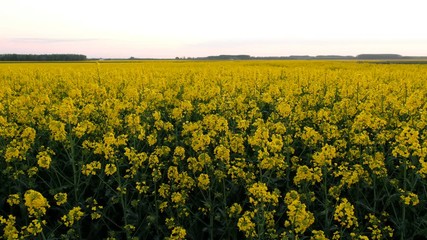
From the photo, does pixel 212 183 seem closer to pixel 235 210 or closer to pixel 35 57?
pixel 235 210

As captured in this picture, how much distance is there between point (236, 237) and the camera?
411cm

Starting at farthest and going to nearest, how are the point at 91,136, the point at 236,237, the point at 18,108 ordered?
the point at 18,108 < the point at 91,136 < the point at 236,237

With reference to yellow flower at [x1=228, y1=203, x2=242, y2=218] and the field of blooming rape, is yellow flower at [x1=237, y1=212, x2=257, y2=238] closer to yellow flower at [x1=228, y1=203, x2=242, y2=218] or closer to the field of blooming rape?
the field of blooming rape

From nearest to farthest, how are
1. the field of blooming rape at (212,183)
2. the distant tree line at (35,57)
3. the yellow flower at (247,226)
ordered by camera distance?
the yellow flower at (247,226)
the field of blooming rape at (212,183)
the distant tree line at (35,57)

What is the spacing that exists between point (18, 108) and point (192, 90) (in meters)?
3.47

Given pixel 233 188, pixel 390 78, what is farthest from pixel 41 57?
pixel 233 188

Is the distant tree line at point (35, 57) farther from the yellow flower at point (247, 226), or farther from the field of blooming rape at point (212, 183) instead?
the yellow flower at point (247, 226)

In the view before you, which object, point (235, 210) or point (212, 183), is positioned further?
point (212, 183)

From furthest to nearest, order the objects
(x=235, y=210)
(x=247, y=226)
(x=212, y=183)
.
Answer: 1. (x=212, y=183)
2. (x=235, y=210)
3. (x=247, y=226)

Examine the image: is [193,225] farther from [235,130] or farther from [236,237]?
[235,130]

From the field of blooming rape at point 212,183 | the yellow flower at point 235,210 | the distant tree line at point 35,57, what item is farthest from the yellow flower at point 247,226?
the distant tree line at point 35,57

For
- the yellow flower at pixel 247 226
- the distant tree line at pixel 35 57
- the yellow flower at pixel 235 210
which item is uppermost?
the yellow flower at pixel 247 226

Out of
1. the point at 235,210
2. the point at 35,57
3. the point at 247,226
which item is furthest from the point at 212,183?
the point at 35,57

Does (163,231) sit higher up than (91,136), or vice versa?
(91,136)
